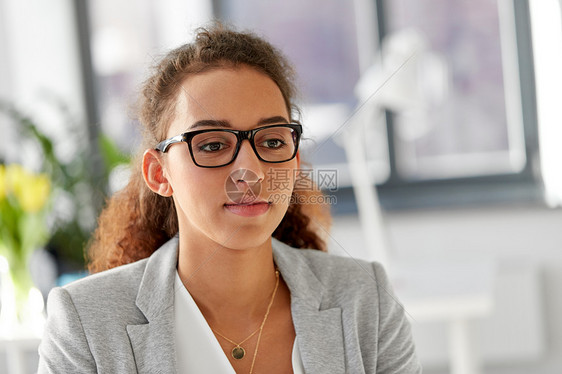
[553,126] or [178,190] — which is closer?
[178,190]

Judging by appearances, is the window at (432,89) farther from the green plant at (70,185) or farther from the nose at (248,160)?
the nose at (248,160)

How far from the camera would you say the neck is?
1.16 meters

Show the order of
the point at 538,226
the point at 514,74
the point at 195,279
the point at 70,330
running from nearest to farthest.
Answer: the point at 70,330 < the point at 195,279 < the point at 538,226 < the point at 514,74

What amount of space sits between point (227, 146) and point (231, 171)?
38 mm

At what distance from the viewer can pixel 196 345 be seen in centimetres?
113

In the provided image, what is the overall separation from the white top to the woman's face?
0.43 feet

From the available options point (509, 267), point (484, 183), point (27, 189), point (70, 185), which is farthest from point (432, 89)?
point (27, 189)

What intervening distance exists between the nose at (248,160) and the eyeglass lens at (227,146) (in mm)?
13

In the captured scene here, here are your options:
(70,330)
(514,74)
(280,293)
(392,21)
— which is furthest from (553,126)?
(70,330)

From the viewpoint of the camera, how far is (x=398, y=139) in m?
3.27

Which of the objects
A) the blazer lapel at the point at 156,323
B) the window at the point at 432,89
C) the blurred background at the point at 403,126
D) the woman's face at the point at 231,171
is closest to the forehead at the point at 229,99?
the woman's face at the point at 231,171

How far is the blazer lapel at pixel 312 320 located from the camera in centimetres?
113

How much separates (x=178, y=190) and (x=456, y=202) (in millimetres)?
2126

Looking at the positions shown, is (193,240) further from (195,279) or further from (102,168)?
(102,168)
